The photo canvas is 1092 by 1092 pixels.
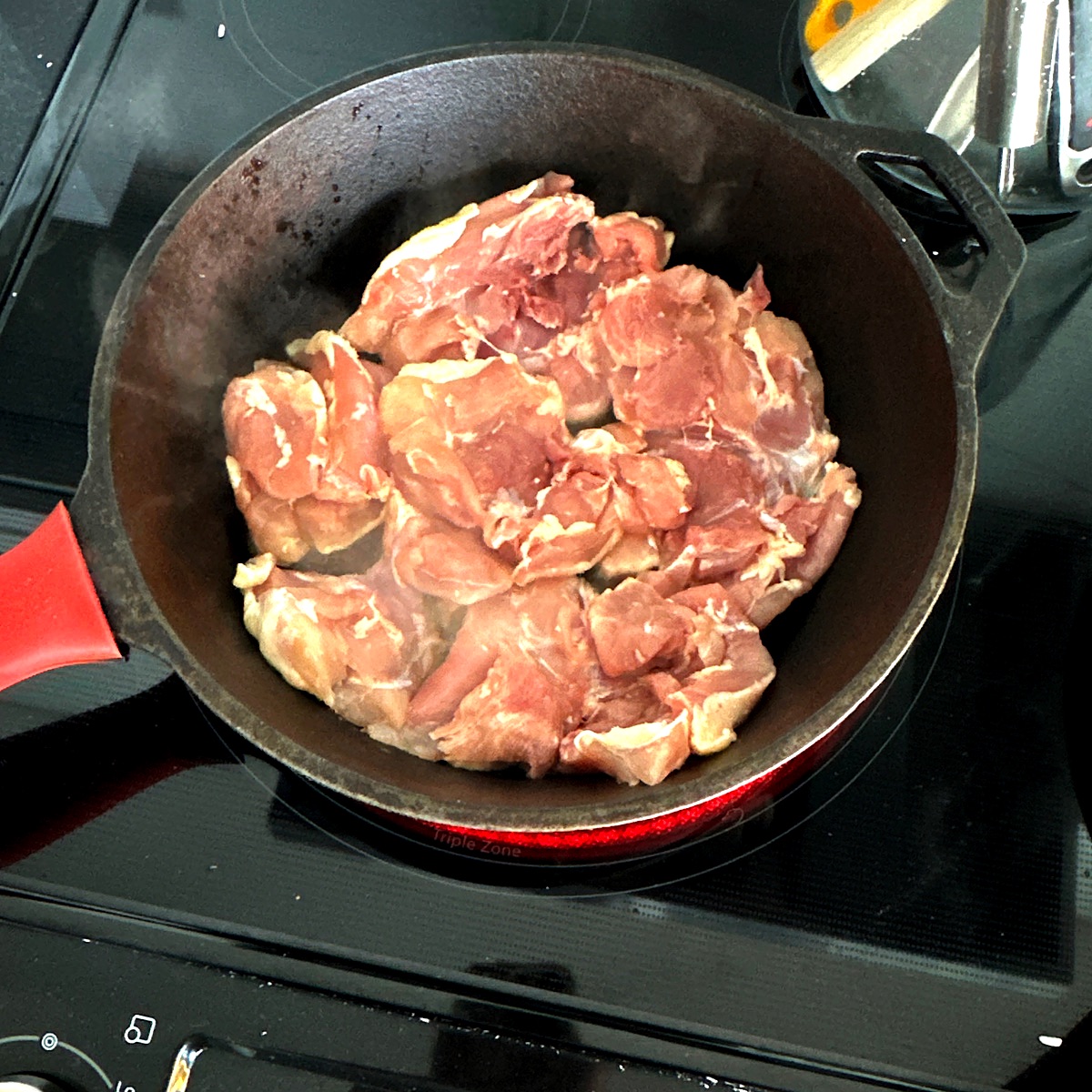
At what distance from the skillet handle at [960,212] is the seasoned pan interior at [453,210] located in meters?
0.03

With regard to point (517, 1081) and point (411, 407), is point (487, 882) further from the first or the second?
point (411, 407)

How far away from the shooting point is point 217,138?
1.66 metres

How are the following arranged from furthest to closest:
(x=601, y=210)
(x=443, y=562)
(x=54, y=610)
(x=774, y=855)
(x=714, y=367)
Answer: (x=601, y=210) < (x=714, y=367) < (x=443, y=562) < (x=774, y=855) < (x=54, y=610)

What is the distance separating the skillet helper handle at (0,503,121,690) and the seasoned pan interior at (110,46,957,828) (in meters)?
0.08

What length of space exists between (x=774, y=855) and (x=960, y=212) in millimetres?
803

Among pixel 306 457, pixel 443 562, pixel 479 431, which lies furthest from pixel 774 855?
pixel 306 457

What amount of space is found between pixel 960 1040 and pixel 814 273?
0.98 metres

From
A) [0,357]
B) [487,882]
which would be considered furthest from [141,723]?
[0,357]

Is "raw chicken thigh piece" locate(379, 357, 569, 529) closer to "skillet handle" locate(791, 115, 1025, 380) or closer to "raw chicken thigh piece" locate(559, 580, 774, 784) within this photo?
"raw chicken thigh piece" locate(559, 580, 774, 784)

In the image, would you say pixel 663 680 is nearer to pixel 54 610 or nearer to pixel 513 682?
pixel 513 682

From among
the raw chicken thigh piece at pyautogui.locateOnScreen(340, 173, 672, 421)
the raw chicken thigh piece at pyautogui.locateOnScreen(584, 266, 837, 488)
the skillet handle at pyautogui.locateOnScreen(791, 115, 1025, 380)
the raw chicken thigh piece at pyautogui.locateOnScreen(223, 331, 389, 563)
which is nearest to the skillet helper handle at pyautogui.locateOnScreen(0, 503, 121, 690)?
the raw chicken thigh piece at pyautogui.locateOnScreen(223, 331, 389, 563)

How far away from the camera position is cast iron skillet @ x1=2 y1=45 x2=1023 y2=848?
3.69ft

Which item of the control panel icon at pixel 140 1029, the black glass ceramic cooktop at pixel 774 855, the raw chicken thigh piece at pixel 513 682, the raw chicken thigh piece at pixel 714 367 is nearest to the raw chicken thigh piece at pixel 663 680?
the raw chicken thigh piece at pixel 513 682

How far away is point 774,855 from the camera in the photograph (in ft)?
4.16
